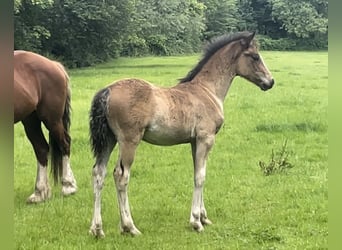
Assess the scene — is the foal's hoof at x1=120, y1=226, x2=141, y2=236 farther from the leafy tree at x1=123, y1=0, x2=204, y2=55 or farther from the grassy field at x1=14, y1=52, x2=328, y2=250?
the leafy tree at x1=123, y1=0, x2=204, y2=55

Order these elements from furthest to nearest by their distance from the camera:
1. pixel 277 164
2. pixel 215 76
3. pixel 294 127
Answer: pixel 294 127 < pixel 277 164 < pixel 215 76

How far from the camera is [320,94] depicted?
3100mm

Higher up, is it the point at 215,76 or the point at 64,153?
the point at 215,76

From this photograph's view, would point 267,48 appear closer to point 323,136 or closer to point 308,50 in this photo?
point 308,50

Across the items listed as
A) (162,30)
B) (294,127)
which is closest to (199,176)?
(162,30)

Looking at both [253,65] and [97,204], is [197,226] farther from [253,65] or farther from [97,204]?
[253,65]

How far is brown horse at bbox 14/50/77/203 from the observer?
3.04 m

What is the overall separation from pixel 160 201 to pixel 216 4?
1178mm

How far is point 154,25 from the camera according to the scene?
9.18ft

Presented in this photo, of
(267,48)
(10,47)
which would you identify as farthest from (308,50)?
(10,47)

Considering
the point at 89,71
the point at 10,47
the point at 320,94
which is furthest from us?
the point at 320,94

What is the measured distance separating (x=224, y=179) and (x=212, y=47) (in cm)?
101

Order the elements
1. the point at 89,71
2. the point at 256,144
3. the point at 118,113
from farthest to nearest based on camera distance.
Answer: the point at 256,144
the point at 89,71
the point at 118,113

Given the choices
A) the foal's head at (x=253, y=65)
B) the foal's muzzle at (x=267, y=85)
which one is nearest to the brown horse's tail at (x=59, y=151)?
the foal's head at (x=253, y=65)
